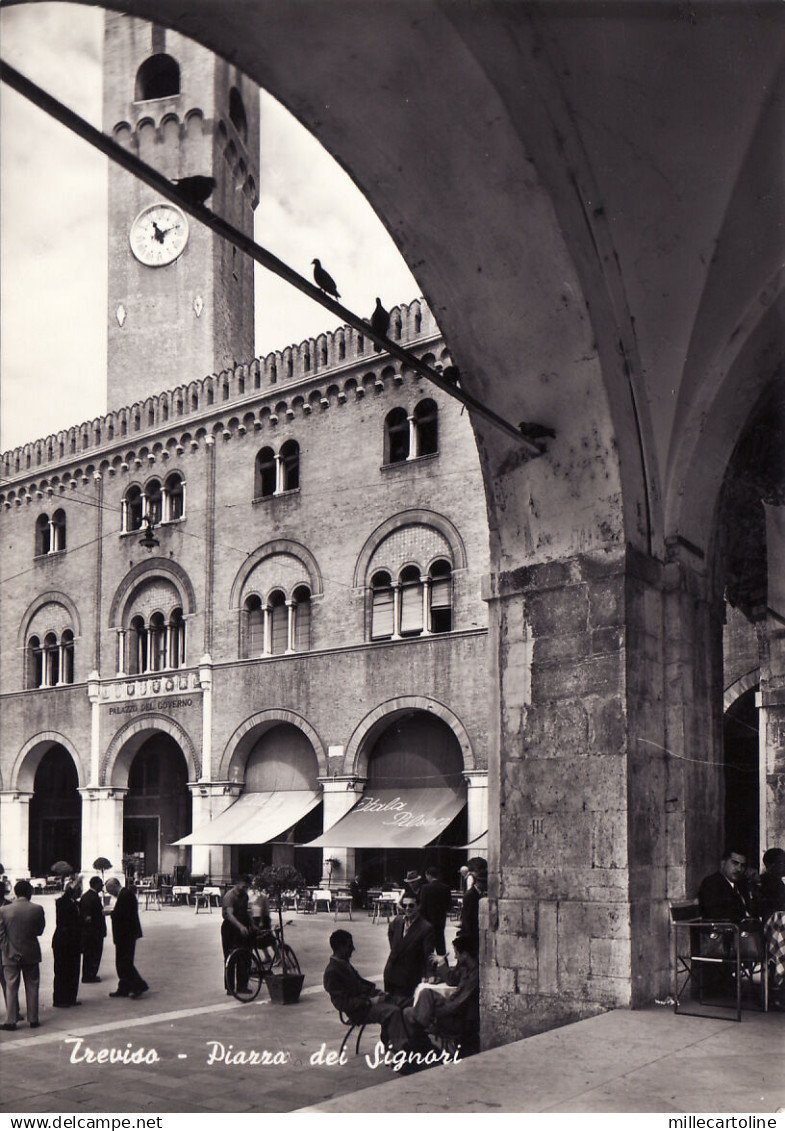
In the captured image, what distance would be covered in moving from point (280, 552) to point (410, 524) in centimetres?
333

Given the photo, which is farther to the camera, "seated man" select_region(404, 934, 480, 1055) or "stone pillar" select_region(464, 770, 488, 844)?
"stone pillar" select_region(464, 770, 488, 844)

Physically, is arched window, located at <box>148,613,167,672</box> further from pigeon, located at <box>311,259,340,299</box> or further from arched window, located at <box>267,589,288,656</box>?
pigeon, located at <box>311,259,340,299</box>

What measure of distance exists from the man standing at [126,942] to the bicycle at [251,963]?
3.00ft

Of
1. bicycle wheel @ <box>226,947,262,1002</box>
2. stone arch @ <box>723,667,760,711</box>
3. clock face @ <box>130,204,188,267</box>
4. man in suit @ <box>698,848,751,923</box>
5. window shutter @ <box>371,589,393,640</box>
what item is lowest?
bicycle wheel @ <box>226,947,262,1002</box>

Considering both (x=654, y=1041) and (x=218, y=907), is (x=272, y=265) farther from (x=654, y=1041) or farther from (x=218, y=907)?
(x=218, y=907)

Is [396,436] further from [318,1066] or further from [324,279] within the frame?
[324,279]

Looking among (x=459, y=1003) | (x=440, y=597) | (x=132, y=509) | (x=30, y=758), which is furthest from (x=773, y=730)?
(x=30, y=758)

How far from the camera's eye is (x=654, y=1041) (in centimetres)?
552

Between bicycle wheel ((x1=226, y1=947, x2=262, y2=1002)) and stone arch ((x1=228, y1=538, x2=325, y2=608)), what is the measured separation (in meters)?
12.0

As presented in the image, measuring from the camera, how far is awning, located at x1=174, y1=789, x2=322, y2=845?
21.7 m

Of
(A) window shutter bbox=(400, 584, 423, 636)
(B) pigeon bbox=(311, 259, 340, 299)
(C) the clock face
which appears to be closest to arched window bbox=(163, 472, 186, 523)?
(A) window shutter bbox=(400, 584, 423, 636)

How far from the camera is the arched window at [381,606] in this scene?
2161 cm
